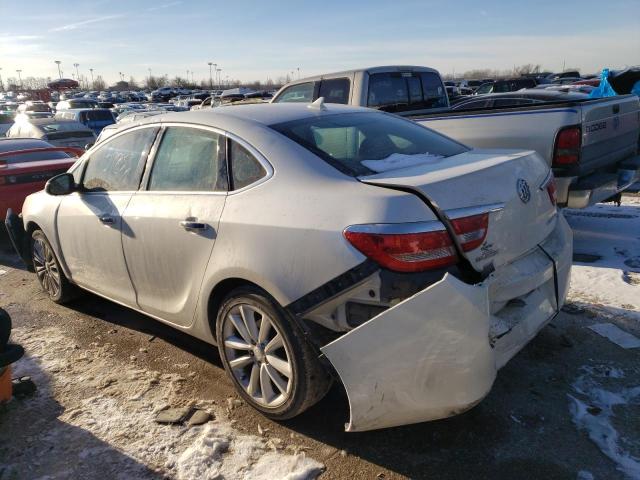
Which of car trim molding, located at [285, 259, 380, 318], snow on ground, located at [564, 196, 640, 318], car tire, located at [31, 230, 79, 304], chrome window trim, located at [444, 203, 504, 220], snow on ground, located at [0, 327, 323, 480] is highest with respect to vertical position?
chrome window trim, located at [444, 203, 504, 220]

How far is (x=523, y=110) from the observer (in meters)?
5.41

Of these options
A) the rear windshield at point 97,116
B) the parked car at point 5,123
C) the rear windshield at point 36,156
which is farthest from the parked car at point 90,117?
the rear windshield at point 36,156

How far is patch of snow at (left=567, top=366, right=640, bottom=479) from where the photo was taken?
2467 mm

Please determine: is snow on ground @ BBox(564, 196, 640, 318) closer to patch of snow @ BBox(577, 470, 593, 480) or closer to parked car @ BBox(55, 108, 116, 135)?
patch of snow @ BBox(577, 470, 593, 480)

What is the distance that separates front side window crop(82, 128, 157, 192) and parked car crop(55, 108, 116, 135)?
16.4 m

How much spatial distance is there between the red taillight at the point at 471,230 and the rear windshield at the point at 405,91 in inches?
181

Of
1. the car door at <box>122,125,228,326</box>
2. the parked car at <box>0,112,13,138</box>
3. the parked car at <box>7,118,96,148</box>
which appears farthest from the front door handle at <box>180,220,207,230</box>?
the parked car at <box>0,112,13,138</box>

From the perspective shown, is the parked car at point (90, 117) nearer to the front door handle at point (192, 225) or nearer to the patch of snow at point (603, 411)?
the front door handle at point (192, 225)

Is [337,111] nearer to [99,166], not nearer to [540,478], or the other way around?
[99,166]

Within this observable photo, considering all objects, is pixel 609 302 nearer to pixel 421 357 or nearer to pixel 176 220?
pixel 421 357

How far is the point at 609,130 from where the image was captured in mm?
5430

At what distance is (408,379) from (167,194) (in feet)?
6.24

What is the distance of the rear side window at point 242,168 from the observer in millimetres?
2822

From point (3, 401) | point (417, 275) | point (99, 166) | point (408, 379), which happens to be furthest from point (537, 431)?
point (99, 166)
